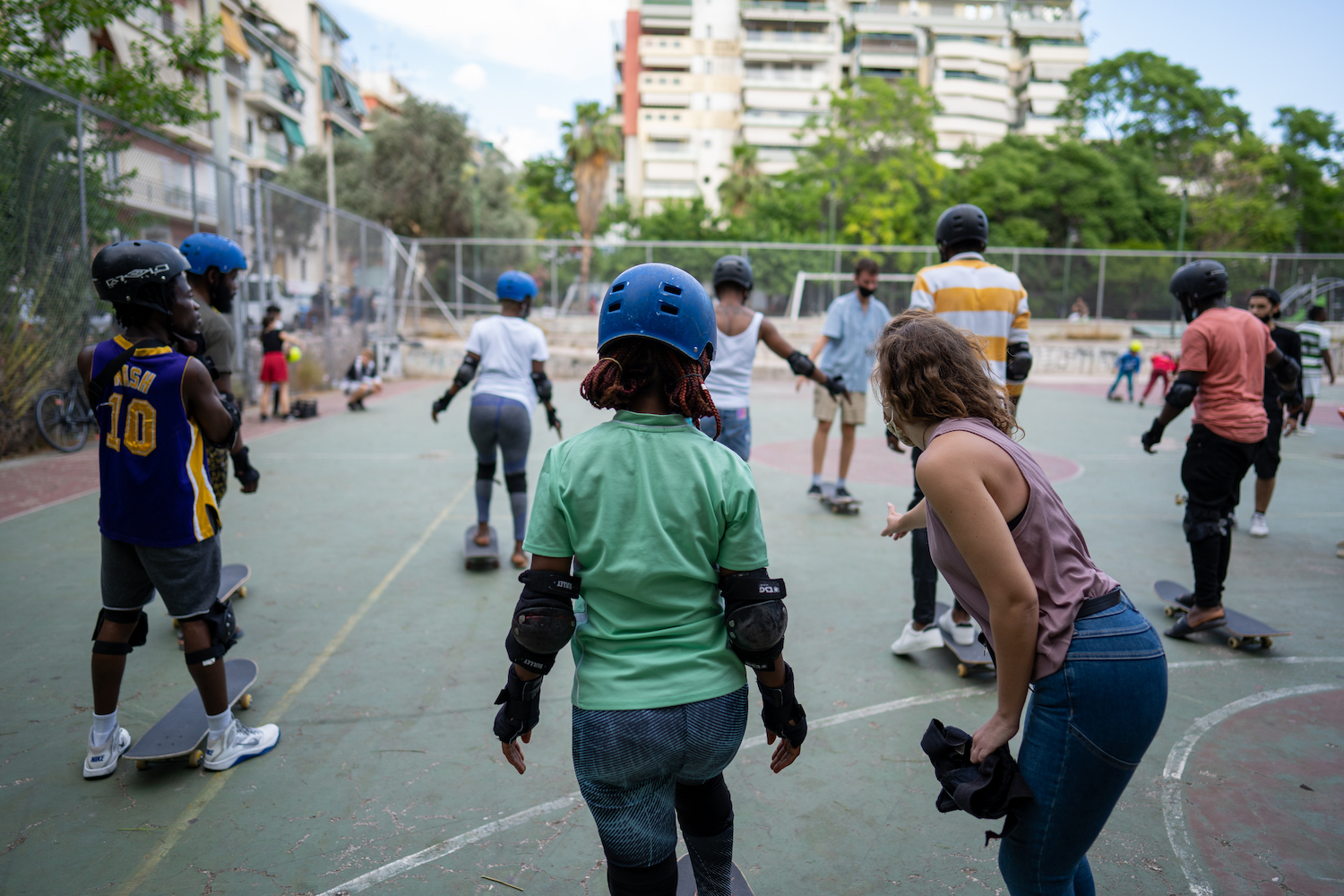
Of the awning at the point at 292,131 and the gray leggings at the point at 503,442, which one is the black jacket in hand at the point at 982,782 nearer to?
the gray leggings at the point at 503,442

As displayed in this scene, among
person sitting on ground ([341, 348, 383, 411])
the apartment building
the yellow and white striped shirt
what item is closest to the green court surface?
the yellow and white striped shirt

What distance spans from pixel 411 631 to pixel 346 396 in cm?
1315

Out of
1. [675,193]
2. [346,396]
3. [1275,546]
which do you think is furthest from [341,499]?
[675,193]

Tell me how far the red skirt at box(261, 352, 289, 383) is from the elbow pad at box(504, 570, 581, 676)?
40.7 feet

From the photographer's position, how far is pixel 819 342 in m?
7.45

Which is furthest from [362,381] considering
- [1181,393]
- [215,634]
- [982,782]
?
[982,782]

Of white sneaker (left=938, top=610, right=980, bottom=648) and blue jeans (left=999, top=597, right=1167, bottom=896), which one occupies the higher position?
→ blue jeans (left=999, top=597, right=1167, bottom=896)

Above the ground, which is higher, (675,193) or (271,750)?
(675,193)

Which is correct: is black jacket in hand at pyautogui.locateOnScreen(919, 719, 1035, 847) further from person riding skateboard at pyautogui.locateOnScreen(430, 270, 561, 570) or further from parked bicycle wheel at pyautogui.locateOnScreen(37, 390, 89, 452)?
parked bicycle wheel at pyautogui.locateOnScreen(37, 390, 89, 452)

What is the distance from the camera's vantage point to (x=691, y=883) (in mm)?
2334

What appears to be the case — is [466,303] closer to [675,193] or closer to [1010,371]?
[1010,371]

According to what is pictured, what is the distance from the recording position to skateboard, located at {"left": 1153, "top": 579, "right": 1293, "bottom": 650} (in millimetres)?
4469

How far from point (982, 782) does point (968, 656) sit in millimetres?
2480

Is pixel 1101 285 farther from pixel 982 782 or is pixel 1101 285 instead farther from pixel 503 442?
pixel 982 782
